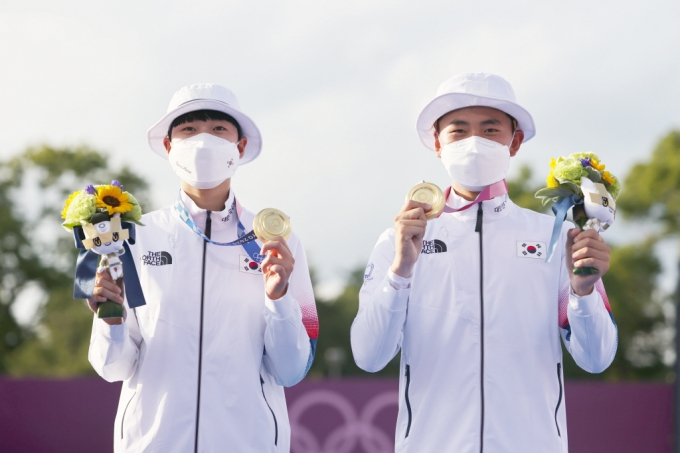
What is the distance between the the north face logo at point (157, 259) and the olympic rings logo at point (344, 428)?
1086cm

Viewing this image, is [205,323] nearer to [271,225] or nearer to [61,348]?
[271,225]

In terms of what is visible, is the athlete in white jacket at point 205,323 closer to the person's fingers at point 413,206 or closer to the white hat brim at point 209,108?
the white hat brim at point 209,108

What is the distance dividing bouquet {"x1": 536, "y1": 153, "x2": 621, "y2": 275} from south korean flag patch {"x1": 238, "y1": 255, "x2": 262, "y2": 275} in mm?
1602

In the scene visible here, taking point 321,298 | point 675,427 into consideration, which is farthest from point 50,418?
point 321,298

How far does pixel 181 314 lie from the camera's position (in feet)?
16.4

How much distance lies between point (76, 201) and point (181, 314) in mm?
823

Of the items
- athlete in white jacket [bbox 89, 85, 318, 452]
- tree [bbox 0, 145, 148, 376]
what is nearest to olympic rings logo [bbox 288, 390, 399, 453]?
athlete in white jacket [bbox 89, 85, 318, 452]

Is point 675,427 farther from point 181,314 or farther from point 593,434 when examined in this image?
point 181,314

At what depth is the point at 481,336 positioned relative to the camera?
15.8ft

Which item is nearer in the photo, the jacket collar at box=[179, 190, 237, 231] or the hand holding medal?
the hand holding medal

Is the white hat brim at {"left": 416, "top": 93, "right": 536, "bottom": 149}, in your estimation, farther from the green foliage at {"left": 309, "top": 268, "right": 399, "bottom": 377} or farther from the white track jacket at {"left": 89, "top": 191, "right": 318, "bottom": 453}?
the green foliage at {"left": 309, "top": 268, "right": 399, "bottom": 377}

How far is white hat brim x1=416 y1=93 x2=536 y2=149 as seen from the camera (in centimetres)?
514

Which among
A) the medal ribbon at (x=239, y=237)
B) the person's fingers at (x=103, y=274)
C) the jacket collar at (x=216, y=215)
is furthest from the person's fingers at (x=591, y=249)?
the person's fingers at (x=103, y=274)

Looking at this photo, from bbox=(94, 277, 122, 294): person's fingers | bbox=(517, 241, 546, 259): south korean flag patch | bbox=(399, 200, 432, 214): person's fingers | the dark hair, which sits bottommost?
bbox=(94, 277, 122, 294): person's fingers
